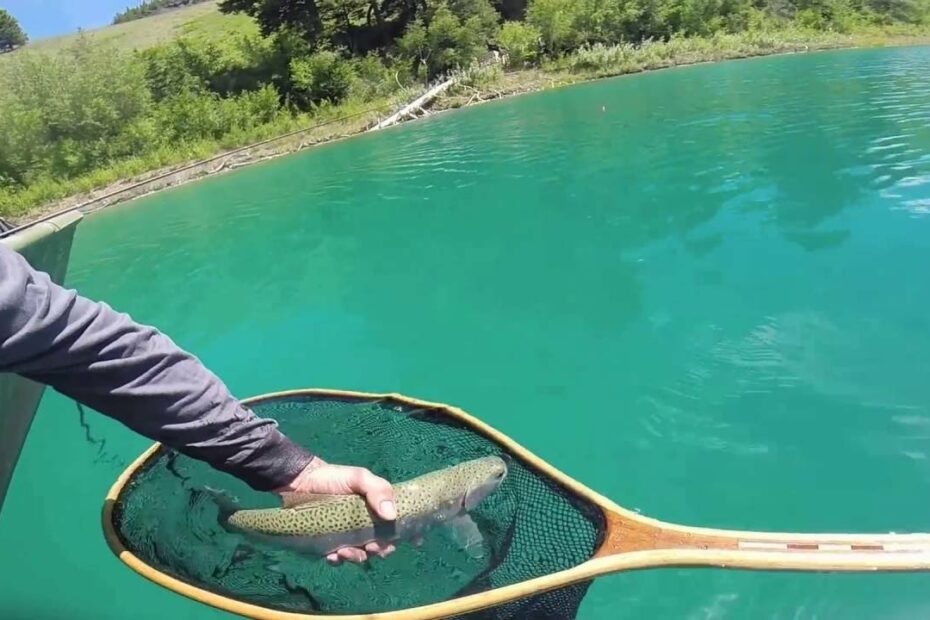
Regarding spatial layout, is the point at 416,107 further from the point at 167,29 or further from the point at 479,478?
the point at 167,29

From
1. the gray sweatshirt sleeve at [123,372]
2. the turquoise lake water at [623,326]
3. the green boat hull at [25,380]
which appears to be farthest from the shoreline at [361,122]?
the gray sweatshirt sleeve at [123,372]

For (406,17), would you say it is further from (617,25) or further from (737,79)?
(737,79)

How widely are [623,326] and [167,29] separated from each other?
5907 cm

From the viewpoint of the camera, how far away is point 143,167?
83.7 feet

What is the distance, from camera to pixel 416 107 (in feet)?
91.6

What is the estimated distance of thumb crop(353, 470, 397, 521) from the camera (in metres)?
2.21

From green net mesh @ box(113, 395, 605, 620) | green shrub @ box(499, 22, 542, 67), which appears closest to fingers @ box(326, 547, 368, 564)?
green net mesh @ box(113, 395, 605, 620)

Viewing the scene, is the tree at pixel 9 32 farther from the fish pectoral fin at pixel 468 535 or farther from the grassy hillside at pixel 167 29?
the fish pectoral fin at pixel 468 535

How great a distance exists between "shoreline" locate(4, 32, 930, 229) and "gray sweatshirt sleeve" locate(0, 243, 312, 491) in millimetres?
18293

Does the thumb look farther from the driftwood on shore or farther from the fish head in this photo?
the driftwood on shore

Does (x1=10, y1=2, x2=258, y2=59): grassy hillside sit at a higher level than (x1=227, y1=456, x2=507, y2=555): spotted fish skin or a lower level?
higher

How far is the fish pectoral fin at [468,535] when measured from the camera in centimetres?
288

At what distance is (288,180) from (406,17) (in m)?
22.3

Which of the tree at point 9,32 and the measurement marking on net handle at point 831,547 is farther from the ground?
the tree at point 9,32
